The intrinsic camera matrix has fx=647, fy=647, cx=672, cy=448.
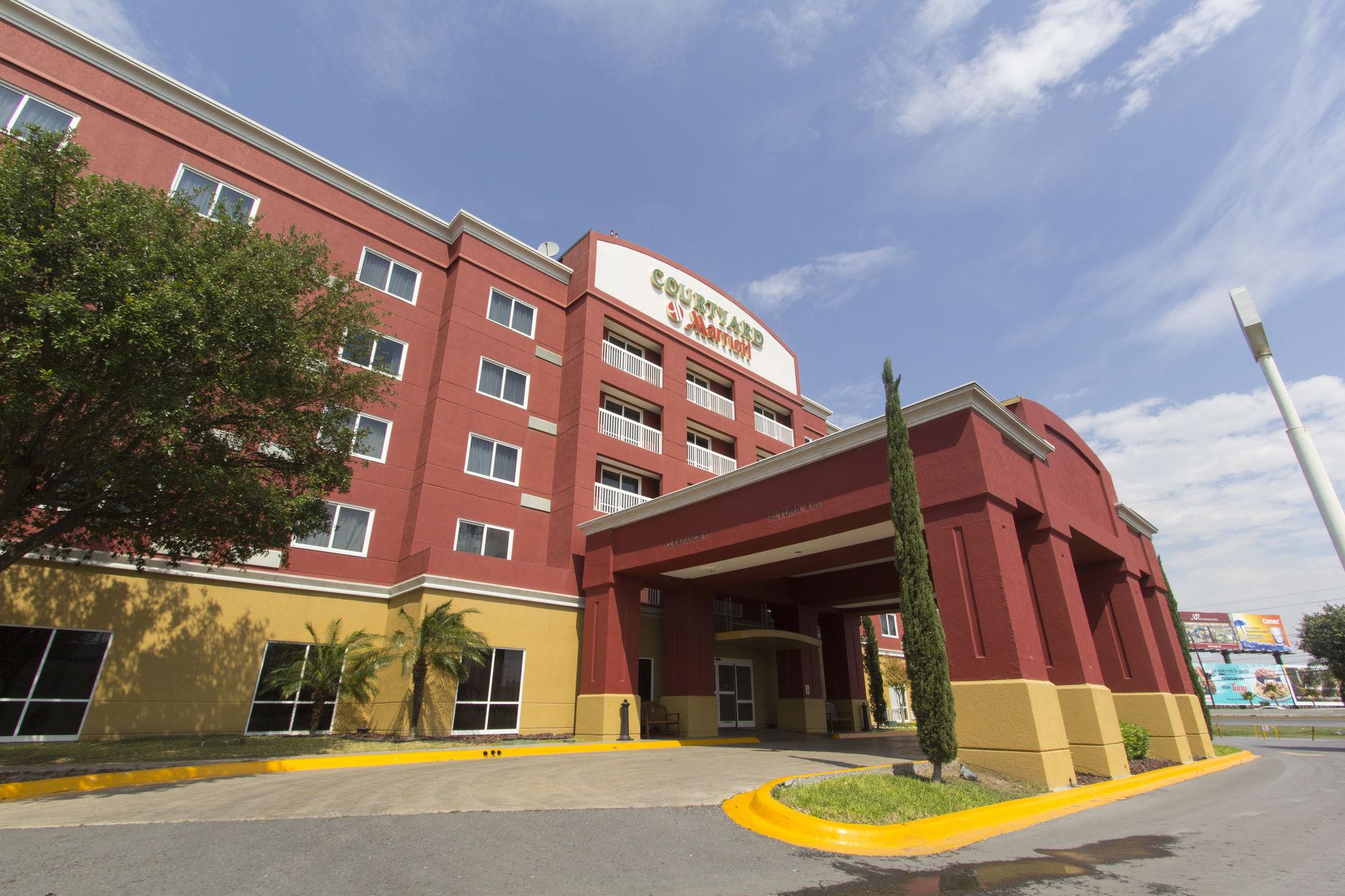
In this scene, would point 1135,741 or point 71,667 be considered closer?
point 71,667

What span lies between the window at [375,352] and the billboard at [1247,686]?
109249mm

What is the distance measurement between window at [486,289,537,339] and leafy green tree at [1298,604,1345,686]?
49.6 meters

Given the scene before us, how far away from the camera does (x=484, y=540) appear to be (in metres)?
21.8

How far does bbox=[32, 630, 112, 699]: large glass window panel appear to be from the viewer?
1448 centimetres

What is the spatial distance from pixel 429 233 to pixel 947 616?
22.0 m

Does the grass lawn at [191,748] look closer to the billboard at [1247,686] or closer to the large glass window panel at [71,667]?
the large glass window panel at [71,667]

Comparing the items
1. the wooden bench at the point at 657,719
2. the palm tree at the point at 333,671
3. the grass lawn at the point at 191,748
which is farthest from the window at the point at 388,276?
the wooden bench at the point at 657,719

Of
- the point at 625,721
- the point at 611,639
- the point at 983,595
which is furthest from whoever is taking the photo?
the point at 611,639

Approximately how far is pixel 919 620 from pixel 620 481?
15.7 meters

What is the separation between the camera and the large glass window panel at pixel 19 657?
14.1 metres

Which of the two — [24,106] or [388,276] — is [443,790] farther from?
[24,106]

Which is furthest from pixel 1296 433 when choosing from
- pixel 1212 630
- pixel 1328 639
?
pixel 1212 630

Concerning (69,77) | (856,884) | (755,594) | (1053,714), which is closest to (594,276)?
(755,594)

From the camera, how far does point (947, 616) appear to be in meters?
13.0
